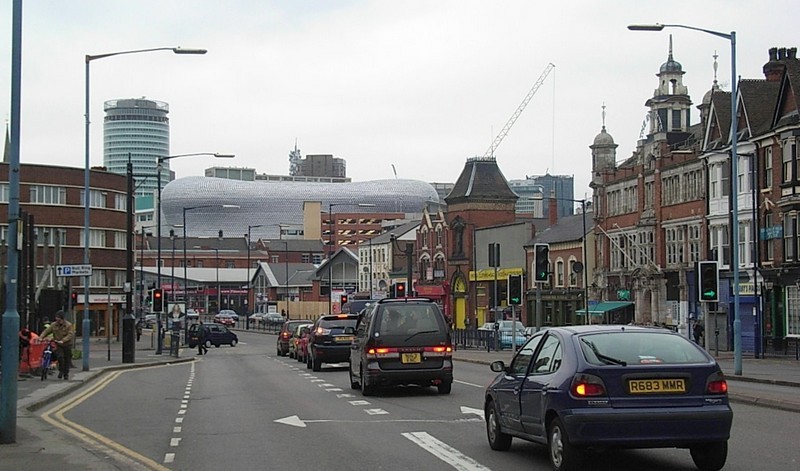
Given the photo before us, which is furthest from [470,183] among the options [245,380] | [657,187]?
[245,380]

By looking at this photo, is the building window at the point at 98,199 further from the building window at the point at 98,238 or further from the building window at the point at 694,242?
the building window at the point at 694,242

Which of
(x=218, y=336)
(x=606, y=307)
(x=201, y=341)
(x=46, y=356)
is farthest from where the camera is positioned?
(x=218, y=336)

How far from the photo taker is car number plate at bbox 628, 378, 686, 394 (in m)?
11.1

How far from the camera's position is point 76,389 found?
1086 inches

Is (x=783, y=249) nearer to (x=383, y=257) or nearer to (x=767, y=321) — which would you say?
(x=767, y=321)

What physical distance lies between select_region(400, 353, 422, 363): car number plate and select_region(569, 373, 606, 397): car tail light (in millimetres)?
11514

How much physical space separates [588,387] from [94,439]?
7.96 meters

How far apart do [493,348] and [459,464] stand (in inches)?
1638

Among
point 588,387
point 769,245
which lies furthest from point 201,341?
point 588,387

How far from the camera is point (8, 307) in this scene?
14.4 meters

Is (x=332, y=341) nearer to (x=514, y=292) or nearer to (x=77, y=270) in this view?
(x=77, y=270)

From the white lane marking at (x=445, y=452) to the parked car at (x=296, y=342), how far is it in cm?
2810

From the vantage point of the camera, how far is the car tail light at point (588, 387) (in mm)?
11008

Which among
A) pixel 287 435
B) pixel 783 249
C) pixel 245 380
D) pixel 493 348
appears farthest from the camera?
pixel 493 348
